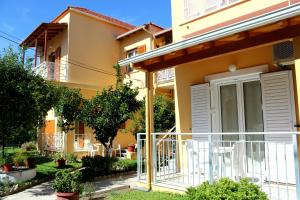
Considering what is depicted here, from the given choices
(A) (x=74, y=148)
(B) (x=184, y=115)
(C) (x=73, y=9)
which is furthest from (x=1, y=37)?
(B) (x=184, y=115)

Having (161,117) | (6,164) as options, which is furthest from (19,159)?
(161,117)

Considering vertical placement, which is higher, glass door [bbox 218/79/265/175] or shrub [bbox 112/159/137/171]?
glass door [bbox 218/79/265/175]

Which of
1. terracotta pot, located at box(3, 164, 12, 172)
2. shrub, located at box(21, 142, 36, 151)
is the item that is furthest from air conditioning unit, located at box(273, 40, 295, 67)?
shrub, located at box(21, 142, 36, 151)

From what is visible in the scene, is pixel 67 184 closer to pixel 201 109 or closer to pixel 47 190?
pixel 47 190

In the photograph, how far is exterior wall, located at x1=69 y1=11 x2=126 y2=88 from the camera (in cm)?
2009

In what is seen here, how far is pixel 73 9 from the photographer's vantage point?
2005 cm

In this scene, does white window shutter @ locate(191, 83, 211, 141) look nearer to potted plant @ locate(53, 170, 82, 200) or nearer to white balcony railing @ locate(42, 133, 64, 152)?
potted plant @ locate(53, 170, 82, 200)

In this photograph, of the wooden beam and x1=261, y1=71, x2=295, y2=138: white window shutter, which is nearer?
the wooden beam

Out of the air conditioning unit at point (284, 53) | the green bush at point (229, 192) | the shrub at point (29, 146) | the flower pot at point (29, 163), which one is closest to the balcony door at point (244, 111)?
the air conditioning unit at point (284, 53)

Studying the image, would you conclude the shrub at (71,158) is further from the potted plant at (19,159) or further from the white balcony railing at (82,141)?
the potted plant at (19,159)

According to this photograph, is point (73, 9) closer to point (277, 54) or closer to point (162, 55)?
point (162, 55)

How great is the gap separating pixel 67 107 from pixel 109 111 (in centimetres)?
508

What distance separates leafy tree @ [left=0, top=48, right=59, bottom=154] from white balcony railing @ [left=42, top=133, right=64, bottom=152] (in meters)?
7.16

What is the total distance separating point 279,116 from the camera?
25.2ft
